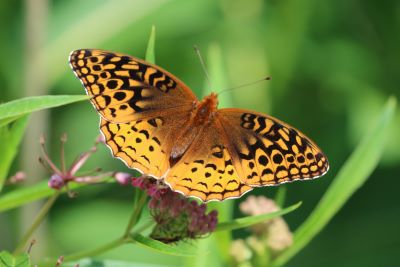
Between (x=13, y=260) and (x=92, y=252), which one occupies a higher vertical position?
(x=13, y=260)

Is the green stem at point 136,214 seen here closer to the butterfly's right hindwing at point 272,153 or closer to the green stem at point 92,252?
the green stem at point 92,252

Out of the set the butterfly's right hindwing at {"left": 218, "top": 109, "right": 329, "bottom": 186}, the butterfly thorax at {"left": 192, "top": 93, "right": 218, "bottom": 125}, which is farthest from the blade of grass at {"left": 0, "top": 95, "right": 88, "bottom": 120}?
the butterfly thorax at {"left": 192, "top": 93, "right": 218, "bottom": 125}

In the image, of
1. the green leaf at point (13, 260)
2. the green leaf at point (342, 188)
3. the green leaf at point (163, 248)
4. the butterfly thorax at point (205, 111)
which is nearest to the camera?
the green leaf at point (13, 260)

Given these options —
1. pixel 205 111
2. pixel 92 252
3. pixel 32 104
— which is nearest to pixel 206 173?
pixel 205 111

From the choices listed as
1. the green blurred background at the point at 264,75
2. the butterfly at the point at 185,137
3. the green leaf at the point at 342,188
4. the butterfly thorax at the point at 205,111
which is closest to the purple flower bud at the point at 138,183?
the butterfly at the point at 185,137

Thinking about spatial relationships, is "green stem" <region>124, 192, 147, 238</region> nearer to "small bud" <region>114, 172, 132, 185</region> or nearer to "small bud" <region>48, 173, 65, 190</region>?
"small bud" <region>114, 172, 132, 185</region>

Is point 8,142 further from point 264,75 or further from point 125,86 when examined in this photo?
point 264,75
